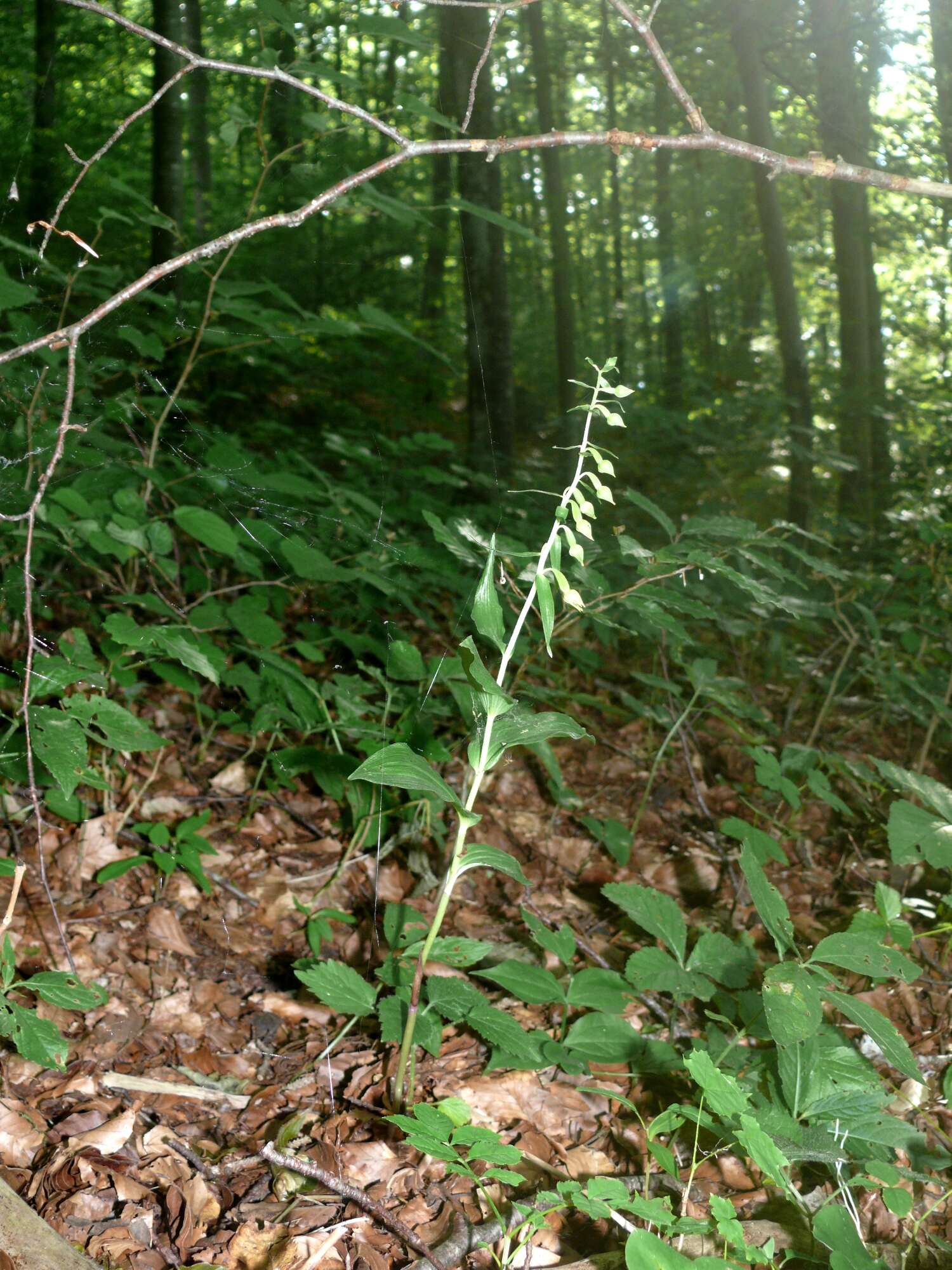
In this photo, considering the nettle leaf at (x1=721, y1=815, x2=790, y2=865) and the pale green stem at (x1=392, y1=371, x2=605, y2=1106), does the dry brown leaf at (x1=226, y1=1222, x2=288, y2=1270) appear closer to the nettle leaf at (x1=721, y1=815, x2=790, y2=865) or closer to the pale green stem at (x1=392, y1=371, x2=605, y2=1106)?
the pale green stem at (x1=392, y1=371, x2=605, y2=1106)

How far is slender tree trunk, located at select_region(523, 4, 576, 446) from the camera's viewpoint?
831 cm

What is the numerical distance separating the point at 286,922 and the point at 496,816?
2.61 feet

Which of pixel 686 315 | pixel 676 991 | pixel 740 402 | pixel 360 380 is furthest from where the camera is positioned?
pixel 686 315

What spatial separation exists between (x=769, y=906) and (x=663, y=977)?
0.27 m

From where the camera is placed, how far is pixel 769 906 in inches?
60.4

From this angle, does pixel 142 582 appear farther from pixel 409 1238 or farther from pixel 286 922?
pixel 409 1238

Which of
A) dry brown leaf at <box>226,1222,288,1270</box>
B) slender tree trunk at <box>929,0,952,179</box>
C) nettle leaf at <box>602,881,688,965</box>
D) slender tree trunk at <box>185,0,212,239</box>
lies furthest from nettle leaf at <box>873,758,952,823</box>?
slender tree trunk at <box>185,0,212,239</box>

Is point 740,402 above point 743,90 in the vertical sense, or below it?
below

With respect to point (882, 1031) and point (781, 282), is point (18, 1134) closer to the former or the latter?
point (882, 1031)

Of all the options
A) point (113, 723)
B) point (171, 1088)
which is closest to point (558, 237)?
point (113, 723)

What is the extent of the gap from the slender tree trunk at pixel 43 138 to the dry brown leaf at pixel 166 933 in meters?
5.55

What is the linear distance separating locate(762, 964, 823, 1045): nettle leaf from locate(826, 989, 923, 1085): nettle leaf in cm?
5

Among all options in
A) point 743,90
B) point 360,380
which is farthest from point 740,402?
point 360,380

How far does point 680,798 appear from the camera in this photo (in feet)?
9.79
